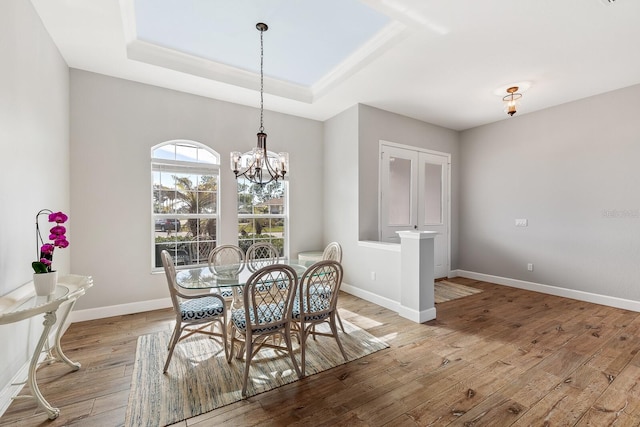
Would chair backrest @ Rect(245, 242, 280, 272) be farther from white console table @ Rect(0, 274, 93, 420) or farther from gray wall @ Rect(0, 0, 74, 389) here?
gray wall @ Rect(0, 0, 74, 389)

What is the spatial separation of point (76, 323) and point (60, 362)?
39.3 inches

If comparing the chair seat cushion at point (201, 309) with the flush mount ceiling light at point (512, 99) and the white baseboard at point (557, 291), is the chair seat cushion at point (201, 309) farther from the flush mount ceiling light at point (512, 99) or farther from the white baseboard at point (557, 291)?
the white baseboard at point (557, 291)

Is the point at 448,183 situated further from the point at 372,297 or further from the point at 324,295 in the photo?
the point at 324,295


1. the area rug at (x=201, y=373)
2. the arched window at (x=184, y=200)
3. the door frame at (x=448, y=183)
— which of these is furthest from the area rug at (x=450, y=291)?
the arched window at (x=184, y=200)

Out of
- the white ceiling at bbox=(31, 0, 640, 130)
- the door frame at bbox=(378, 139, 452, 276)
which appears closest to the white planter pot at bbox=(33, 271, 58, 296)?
the white ceiling at bbox=(31, 0, 640, 130)

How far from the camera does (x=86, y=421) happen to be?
5.92 ft

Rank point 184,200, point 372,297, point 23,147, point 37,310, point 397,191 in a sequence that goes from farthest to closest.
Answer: point 397,191 → point 372,297 → point 184,200 → point 23,147 → point 37,310

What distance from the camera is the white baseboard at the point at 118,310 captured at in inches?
132

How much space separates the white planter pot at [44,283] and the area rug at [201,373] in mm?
929

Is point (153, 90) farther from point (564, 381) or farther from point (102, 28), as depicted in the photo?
point (564, 381)

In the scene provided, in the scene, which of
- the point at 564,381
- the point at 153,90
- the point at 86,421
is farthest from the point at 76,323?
the point at 564,381

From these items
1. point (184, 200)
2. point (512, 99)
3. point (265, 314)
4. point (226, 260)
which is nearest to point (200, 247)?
point (226, 260)

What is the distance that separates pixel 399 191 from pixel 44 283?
4.49m

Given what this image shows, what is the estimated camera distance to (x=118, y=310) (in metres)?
3.55
